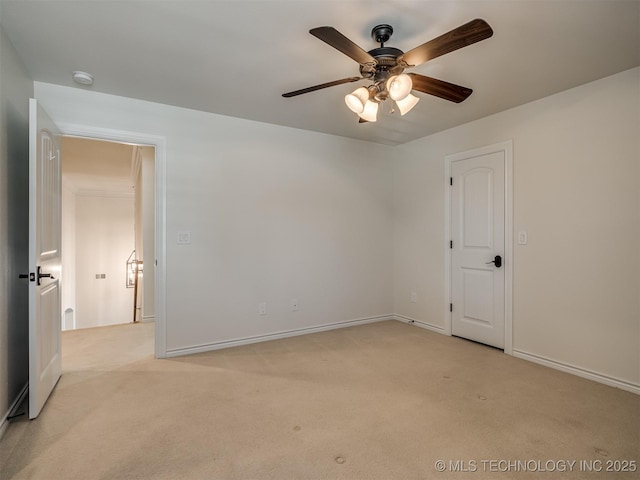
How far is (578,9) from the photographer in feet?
5.90

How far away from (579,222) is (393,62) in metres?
2.18

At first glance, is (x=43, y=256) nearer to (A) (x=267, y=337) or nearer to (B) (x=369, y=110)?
(A) (x=267, y=337)

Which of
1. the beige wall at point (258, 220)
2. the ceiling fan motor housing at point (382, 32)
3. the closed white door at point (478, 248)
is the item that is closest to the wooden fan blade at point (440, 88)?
the ceiling fan motor housing at point (382, 32)

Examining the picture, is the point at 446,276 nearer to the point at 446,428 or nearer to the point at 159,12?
the point at 446,428

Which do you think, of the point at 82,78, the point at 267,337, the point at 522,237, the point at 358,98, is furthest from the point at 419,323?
the point at 82,78

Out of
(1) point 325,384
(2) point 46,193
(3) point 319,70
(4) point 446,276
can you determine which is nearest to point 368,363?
(1) point 325,384

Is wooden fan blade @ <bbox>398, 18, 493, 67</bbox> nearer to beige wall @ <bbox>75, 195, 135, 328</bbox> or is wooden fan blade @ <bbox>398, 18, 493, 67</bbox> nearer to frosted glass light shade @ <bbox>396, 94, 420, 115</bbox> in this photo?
frosted glass light shade @ <bbox>396, 94, 420, 115</bbox>

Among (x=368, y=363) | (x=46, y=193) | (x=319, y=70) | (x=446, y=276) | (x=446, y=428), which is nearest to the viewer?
(x=446, y=428)

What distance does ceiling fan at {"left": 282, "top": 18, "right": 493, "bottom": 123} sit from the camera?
1497 millimetres

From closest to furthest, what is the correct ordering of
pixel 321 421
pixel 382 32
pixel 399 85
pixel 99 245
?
pixel 399 85 → pixel 382 32 → pixel 321 421 → pixel 99 245

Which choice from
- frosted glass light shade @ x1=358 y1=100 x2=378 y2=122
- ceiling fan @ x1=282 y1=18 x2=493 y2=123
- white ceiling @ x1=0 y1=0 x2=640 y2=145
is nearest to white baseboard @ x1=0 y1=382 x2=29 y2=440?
white ceiling @ x1=0 y1=0 x2=640 y2=145

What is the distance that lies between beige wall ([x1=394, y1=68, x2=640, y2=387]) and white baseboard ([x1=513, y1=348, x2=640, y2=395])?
22 mm

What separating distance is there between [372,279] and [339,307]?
2.09ft

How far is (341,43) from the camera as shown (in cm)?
157
